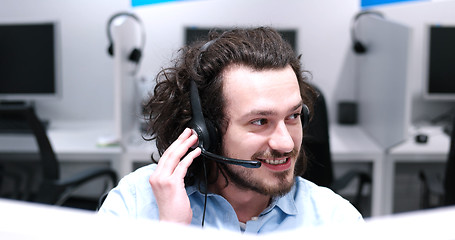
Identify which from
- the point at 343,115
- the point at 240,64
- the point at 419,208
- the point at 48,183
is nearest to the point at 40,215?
the point at 240,64

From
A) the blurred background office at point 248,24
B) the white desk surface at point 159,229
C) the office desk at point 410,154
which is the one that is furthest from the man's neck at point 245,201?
the blurred background office at point 248,24

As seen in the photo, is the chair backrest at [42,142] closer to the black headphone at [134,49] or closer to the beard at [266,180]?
the black headphone at [134,49]

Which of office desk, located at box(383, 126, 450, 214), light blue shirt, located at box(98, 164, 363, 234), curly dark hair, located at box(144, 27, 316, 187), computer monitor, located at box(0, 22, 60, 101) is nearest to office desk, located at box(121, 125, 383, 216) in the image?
office desk, located at box(383, 126, 450, 214)

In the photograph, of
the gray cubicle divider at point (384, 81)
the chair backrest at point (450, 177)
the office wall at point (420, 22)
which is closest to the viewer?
the chair backrest at point (450, 177)

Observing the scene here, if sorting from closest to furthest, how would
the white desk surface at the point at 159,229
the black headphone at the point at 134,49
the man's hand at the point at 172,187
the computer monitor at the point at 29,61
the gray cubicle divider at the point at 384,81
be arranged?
the white desk surface at the point at 159,229, the man's hand at the point at 172,187, the gray cubicle divider at the point at 384,81, the black headphone at the point at 134,49, the computer monitor at the point at 29,61

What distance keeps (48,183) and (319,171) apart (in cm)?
111

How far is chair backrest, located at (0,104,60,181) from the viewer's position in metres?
2.14

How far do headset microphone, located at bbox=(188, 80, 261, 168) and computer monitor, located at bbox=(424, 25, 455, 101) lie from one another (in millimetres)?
2098

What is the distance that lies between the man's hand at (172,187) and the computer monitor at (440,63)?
2.20 m

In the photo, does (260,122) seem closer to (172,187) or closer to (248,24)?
(172,187)

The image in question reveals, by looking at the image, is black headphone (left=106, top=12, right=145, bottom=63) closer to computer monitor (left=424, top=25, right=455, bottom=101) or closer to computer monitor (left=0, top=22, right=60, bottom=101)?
computer monitor (left=0, top=22, right=60, bottom=101)

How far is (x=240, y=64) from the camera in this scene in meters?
1.09

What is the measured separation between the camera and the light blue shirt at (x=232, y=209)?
1.07 m

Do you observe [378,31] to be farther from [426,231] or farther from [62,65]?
[426,231]
